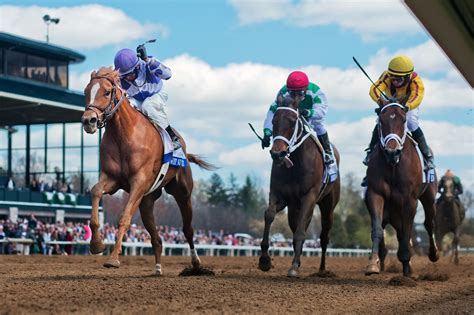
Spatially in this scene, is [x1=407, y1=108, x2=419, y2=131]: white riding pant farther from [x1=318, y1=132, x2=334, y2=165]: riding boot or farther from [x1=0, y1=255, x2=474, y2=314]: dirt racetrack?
[x1=0, y1=255, x2=474, y2=314]: dirt racetrack

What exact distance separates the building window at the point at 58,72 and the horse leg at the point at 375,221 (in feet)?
96.3

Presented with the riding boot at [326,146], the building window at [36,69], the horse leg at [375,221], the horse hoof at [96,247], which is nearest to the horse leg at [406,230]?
the horse leg at [375,221]

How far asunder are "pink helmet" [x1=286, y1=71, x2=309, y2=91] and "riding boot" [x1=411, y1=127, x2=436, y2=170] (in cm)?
191

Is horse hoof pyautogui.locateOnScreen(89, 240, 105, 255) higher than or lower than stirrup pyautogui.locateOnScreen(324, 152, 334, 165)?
lower

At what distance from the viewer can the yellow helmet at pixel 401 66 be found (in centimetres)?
1275

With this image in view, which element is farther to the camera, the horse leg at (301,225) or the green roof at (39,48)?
the green roof at (39,48)

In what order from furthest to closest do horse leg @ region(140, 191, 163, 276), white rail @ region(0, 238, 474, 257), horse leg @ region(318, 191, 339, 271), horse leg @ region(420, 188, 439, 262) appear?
1. white rail @ region(0, 238, 474, 257)
2. horse leg @ region(420, 188, 439, 262)
3. horse leg @ region(318, 191, 339, 271)
4. horse leg @ region(140, 191, 163, 276)

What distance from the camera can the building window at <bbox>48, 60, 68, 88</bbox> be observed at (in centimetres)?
3994

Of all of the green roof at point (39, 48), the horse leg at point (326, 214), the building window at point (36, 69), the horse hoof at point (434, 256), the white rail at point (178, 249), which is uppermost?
the green roof at point (39, 48)

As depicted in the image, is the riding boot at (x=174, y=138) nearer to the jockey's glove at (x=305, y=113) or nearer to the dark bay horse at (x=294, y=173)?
the dark bay horse at (x=294, y=173)

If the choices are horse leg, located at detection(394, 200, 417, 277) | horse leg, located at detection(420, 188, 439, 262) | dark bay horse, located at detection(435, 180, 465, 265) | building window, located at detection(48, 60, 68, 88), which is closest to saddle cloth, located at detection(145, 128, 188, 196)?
horse leg, located at detection(394, 200, 417, 277)

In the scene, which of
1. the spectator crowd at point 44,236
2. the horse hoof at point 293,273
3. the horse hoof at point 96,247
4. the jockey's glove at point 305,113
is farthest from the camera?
the spectator crowd at point 44,236

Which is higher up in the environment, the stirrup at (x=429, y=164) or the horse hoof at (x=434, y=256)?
the stirrup at (x=429, y=164)

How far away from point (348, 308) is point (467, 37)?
3.95 metres
